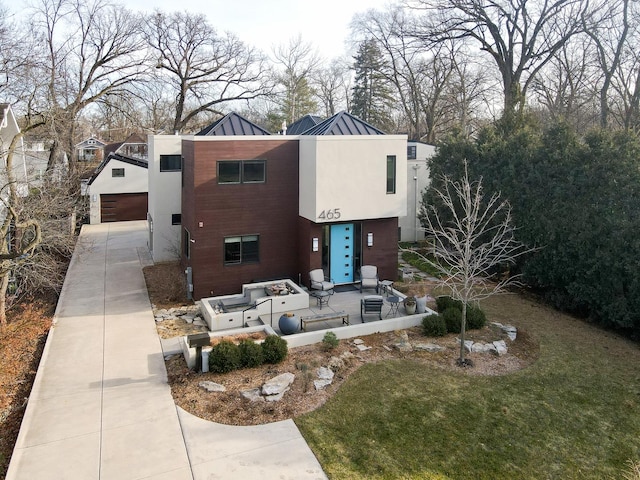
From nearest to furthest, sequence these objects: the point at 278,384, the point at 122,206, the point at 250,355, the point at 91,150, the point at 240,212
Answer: the point at 278,384 < the point at 250,355 < the point at 240,212 < the point at 122,206 < the point at 91,150

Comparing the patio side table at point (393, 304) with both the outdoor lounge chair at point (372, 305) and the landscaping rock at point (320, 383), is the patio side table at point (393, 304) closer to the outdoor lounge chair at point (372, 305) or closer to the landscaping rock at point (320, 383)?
the outdoor lounge chair at point (372, 305)

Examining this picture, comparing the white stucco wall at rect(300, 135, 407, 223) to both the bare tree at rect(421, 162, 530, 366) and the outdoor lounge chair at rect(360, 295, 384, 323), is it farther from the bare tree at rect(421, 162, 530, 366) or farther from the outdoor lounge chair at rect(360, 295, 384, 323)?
the outdoor lounge chair at rect(360, 295, 384, 323)

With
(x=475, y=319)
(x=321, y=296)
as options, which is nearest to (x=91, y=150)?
(x=321, y=296)

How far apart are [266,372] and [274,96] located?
3037cm

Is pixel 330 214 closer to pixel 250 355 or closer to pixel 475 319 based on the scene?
pixel 475 319

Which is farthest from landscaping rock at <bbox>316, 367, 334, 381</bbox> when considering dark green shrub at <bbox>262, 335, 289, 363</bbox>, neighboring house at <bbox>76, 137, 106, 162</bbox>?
neighboring house at <bbox>76, 137, 106, 162</bbox>

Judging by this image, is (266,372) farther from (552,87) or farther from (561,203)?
(552,87)

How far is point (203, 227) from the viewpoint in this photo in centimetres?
1552

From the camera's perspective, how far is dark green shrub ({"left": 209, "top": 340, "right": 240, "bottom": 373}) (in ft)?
34.9

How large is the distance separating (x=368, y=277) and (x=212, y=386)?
7448mm

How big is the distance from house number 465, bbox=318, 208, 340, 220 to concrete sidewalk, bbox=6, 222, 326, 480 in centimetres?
592

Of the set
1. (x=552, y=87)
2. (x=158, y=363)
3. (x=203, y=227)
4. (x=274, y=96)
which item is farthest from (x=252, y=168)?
(x=552, y=87)

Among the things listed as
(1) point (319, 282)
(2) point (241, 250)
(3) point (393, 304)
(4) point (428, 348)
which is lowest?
(4) point (428, 348)

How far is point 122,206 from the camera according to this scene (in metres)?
31.3
